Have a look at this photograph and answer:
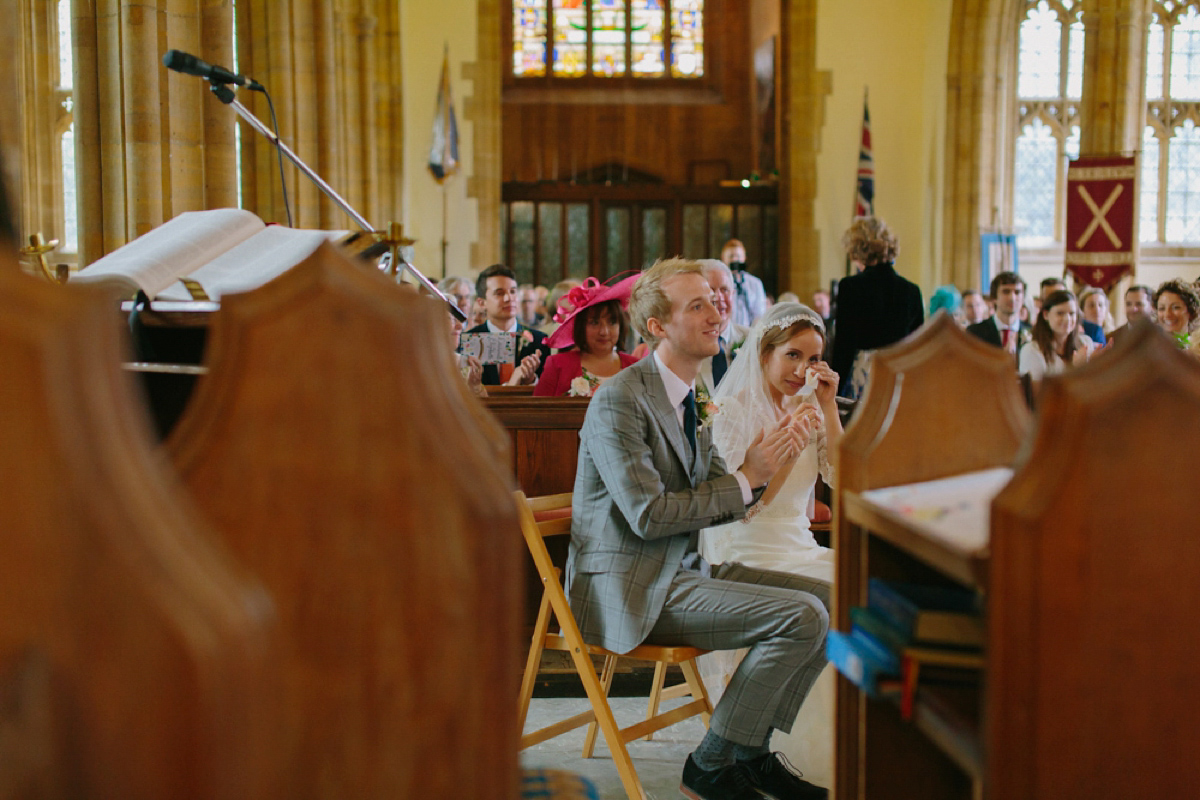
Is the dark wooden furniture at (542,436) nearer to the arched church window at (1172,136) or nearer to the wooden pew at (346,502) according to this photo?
the wooden pew at (346,502)

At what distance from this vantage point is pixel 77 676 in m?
0.86

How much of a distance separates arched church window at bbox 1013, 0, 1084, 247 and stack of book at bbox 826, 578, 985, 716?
40.6ft

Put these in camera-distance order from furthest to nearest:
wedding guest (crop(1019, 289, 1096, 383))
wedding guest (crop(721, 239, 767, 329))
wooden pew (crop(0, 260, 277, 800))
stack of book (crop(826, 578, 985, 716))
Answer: wedding guest (crop(721, 239, 767, 329))
wedding guest (crop(1019, 289, 1096, 383))
stack of book (crop(826, 578, 985, 716))
wooden pew (crop(0, 260, 277, 800))

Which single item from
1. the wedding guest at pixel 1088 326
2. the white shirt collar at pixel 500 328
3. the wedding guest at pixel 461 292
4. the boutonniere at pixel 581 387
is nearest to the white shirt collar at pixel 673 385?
the boutonniere at pixel 581 387

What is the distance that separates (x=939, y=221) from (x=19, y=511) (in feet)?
40.9

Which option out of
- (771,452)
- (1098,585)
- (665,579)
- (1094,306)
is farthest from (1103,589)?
(1094,306)

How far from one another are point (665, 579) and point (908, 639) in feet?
3.41

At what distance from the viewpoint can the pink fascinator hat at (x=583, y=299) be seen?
13.7 feet

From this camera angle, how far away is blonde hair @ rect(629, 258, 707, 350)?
8.76 feet

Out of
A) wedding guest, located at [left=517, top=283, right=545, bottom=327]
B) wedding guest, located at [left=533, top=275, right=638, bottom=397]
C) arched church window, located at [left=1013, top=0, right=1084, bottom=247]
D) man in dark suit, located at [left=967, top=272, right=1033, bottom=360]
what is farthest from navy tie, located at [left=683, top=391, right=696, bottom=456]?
arched church window, located at [left=1013, top=0, right=1084, bottom=247]

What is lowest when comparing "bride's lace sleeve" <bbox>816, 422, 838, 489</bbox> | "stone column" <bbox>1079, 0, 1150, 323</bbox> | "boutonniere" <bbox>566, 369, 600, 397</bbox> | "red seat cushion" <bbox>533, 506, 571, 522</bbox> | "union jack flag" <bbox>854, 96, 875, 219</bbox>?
"red seat cushion" <bbox>533, 506, 571, 522</bbox>

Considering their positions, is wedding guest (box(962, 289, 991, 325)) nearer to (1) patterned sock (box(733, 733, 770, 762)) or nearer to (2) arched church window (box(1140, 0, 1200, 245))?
(2) arched church window (box(1140, 0, 1200, 245))

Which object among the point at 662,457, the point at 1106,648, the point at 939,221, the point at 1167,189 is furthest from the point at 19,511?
the point at 1167,189

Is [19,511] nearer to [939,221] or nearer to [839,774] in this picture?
[839,774]
